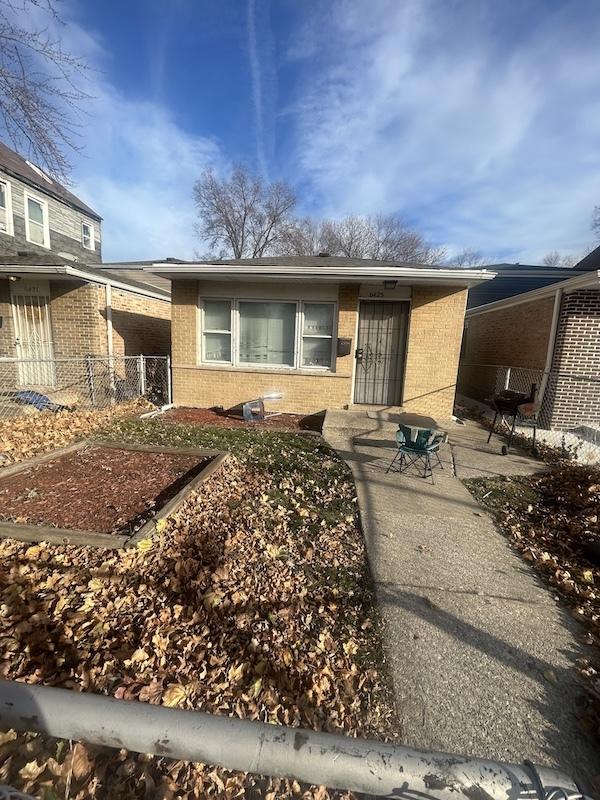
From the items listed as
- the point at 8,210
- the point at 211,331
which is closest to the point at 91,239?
the point at 8,210

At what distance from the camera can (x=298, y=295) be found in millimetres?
A: 8344

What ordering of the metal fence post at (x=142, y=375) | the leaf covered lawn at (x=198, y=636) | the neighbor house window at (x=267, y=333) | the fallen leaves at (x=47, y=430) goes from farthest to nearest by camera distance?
the metal fence post at (x=142, y=375), the neighbor house window at (x=267, y=333), the fallen leaves at (x=47, y=430), the leaf covered lawn at (x=198, y=636)

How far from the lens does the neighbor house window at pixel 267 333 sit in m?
8.55

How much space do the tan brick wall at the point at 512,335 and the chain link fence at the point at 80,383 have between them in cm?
875

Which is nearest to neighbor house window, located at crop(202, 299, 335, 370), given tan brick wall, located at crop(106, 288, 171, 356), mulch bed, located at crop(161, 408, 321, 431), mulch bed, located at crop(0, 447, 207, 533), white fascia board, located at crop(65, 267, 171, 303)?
mulch bed, located at crop(161, 408, 321, 431)

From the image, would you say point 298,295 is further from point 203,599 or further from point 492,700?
point 492,700

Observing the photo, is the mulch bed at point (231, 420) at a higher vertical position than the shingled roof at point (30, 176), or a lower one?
lower

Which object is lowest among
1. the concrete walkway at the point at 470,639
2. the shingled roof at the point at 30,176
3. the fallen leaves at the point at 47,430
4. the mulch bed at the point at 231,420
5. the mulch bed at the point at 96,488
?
the concrete walkway at the point at 470,639

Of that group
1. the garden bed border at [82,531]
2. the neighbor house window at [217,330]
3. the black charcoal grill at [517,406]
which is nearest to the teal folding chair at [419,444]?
the black charcoal grill at [517,406]

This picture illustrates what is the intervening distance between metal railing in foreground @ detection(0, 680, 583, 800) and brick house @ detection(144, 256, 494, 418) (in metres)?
7.41

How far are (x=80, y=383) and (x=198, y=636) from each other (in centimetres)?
914

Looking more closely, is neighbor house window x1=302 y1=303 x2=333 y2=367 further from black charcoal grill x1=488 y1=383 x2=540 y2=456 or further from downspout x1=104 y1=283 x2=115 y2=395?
downspout x1=104 y1=283 x2=115 y2=395

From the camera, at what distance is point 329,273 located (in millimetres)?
7457

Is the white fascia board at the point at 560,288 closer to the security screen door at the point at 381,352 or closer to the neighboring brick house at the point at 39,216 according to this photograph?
the security screen door at the point at 381,352
